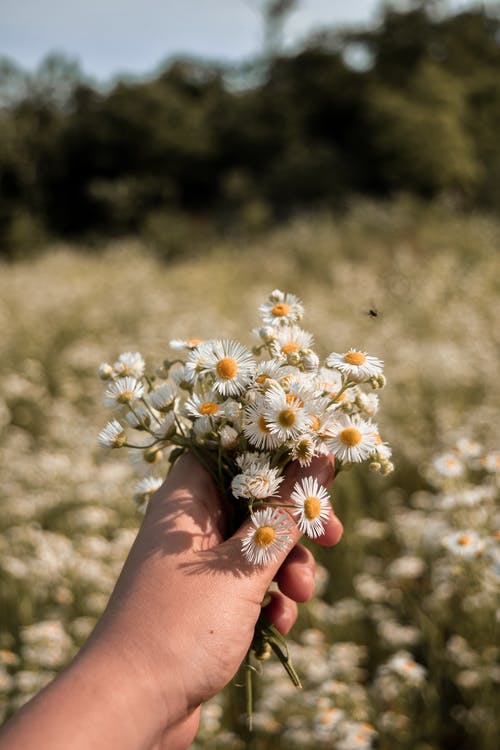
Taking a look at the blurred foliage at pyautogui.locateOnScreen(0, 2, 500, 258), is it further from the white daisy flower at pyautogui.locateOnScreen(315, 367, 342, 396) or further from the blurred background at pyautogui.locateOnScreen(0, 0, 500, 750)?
the white daisy flower at pyautogui.locateOnScreen(315, 367, 342, 396)

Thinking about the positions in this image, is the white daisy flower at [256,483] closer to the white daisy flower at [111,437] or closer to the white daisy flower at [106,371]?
the white daisy flower at [111,437]

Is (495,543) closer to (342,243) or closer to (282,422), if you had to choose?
(282,422)

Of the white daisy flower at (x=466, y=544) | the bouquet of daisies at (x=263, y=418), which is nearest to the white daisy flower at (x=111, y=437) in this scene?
the bouquet of daisies at (x=263, y=418)

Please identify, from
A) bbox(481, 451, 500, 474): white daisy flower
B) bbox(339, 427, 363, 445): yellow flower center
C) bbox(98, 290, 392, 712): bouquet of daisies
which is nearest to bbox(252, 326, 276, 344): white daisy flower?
bbox(98, 290, 392, 712): bouquet of daisies

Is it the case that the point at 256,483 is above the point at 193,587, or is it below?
above

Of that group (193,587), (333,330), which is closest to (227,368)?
(193,587)

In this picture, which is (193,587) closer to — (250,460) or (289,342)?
(250,460)
